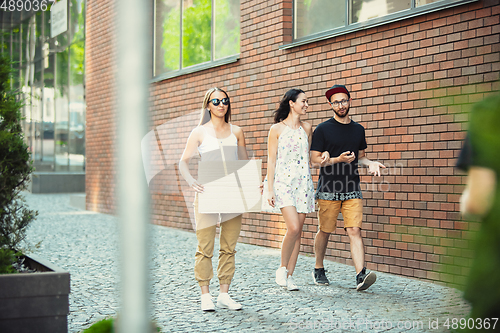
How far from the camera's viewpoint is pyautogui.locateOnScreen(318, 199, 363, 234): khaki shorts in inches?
214

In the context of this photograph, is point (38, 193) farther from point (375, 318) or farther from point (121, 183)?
point (121, 183)

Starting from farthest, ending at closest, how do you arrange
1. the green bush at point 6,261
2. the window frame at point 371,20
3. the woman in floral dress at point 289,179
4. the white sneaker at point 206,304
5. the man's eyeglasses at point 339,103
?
1. the window frame at point 371,20
2. the man's eyeglasses at point 339,103
3. the woman in floral dress at point 289,179
4. the white sneaker at point 206,304
5. the green bush at point 6,261

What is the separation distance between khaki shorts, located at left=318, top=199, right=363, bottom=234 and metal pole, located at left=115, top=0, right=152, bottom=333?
14.7 feet

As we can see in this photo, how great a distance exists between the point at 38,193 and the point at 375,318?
22505 millimetres

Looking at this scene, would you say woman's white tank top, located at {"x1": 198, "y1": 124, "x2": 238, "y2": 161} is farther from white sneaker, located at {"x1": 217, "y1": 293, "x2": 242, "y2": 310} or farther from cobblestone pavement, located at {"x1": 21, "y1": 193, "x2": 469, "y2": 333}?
white sneaker, located at {"x1": 217, "y1": 293, "x2": 242, "y2": 310}

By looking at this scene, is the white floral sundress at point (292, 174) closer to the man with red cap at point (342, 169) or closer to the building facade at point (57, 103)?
the man with red cap at point (342, 169)

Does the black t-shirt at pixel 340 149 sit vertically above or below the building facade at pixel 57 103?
below

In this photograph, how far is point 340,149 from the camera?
18.1 ft

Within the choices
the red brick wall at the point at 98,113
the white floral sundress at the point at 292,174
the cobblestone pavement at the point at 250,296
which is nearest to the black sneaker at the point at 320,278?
the cobblestone pavement at the point at 250,296

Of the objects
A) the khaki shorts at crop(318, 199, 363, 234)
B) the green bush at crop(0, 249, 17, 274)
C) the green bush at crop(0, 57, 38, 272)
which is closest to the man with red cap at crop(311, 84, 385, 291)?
the khaki shorts at crop(318, 199, 363, 234)

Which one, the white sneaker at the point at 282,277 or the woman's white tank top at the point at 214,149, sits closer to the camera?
the woman's white tank top at the point at 214,149

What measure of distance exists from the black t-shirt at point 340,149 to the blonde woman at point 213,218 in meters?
1.09

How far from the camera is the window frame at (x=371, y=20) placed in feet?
18.4

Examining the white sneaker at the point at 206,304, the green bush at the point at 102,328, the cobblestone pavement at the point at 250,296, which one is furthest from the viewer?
the white sneaker at the point at 206,304
